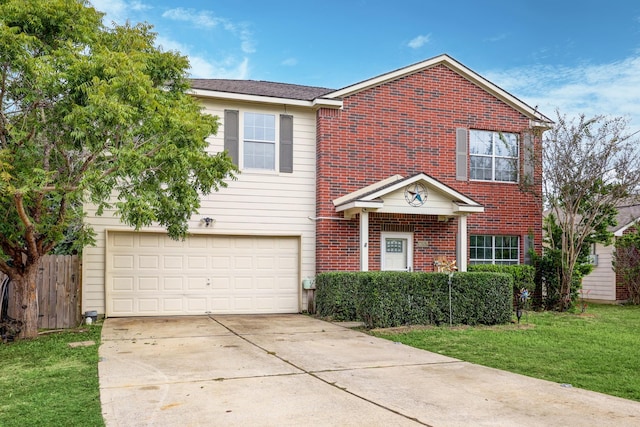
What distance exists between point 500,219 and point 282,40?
29.7 ft

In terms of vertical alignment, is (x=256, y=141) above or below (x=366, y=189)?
above

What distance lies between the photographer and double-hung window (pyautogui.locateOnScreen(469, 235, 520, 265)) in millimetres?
15859

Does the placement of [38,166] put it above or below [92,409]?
above

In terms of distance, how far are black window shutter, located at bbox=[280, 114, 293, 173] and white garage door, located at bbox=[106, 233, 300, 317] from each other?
1873 mm

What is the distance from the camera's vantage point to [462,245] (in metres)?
14.7

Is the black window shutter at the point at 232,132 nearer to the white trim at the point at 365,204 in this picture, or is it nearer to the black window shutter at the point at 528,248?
the white trim at the point at 365,204

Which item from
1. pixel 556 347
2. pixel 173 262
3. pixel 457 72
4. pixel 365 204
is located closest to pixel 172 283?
pixel 173 262

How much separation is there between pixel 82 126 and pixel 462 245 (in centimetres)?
989

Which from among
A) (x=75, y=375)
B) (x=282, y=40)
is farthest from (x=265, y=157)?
(x=75, y=375)

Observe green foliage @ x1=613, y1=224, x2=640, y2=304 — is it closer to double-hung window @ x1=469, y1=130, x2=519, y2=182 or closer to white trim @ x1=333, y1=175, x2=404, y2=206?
double-hung window @ x1=469, y1=130, x2=519, y2=182

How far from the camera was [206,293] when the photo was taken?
1397 cm

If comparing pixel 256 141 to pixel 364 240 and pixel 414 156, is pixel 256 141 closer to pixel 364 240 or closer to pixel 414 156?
pixel 364 240

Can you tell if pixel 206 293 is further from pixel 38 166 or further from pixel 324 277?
pixel 38 166

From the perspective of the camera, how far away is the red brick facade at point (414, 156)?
14.6 m
